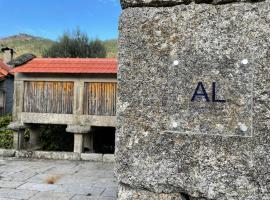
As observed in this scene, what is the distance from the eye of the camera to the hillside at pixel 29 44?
4798cm

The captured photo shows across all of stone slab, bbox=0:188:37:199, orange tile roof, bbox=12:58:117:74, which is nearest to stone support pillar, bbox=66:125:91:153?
orange tile roof, bbox=12:58:117:74

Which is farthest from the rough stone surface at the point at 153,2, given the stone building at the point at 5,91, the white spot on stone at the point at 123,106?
the stone building at the point at 5,91

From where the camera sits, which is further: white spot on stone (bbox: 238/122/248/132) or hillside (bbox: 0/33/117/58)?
hillside (bbox: 0/33/117/58)

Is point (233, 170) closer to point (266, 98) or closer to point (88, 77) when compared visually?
point (266, 98)

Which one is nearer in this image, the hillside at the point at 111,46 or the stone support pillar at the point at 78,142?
the stone support pillar at the point at 78,142

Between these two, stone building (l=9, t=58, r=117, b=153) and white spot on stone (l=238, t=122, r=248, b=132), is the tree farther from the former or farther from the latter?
white spot on stone (l=238, t=122, r=248, b=132)

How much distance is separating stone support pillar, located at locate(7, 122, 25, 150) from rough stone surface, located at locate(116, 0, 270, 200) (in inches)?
319

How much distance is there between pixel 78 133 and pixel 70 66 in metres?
1.77

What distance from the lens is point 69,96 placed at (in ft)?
30.6

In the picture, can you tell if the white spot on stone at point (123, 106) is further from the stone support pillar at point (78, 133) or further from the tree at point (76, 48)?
the tree at point (76, 48)

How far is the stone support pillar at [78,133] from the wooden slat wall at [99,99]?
1.33 feet

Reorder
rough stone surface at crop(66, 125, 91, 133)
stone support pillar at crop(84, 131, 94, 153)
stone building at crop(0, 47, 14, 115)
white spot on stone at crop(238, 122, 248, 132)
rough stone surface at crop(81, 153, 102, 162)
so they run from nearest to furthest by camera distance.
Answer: white spot on stone at crop(238, 122, 248, 132) < rough stone surface at crop(81, 153, 102, 162) < rough stone surface at crop(66, 125, 91, 133) < stone support pillar at crop(84, 131, 94, 153) < stone building at crop(0, 47, 14, 115)

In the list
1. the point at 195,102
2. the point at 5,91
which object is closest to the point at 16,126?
the point at 5,91

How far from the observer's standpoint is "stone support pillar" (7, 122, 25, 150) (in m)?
9.34
